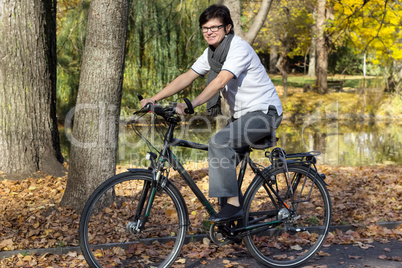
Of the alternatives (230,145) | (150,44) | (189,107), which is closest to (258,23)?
(230,145)

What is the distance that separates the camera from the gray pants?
150 inches

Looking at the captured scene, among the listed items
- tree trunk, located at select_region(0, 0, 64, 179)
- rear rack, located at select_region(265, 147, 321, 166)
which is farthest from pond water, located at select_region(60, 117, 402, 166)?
rear rack, located at select_region(265, 147, 321, 166)

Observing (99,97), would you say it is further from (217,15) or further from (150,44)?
(150,44)

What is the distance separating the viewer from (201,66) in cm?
418

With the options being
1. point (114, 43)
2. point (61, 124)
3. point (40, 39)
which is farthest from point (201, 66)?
point (61, 124)

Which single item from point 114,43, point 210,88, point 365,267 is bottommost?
point 365,267

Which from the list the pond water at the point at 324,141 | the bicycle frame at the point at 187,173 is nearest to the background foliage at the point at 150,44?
the pond water at the point at 324,141

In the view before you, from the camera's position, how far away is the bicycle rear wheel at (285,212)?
4.14 m

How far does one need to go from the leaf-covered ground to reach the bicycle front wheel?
0.27 metres

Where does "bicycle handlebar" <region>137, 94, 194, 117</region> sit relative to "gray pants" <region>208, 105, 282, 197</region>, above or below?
above

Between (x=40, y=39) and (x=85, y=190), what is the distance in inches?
103

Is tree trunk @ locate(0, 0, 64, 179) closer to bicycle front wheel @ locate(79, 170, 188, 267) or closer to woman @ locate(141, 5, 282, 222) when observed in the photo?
bicycle front wheel @ locate(79, 170, 188, 267)

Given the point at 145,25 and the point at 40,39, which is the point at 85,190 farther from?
the point at 145,25

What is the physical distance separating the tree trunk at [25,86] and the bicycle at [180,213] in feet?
8.21
